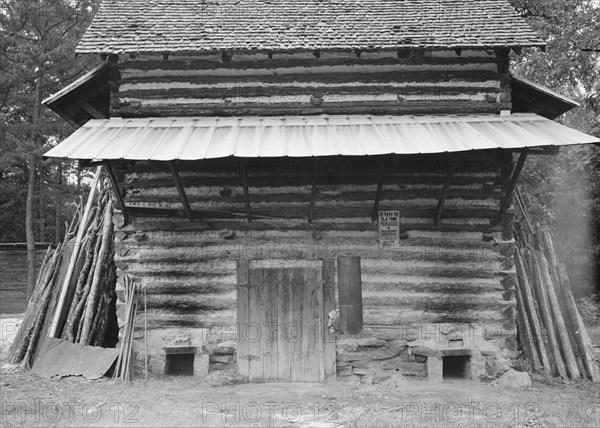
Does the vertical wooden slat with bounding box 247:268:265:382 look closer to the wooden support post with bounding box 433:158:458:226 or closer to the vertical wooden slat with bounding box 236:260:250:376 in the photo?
the vertical wooden slat with bounding box 236:260:250:376

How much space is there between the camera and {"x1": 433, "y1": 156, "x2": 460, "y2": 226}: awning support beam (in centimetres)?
765

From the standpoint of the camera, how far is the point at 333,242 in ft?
27.7

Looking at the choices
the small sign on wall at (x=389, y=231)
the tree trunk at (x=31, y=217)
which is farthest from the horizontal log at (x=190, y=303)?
the tree trunk at (x=31, y=217)

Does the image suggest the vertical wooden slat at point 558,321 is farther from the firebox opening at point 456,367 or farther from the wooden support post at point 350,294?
the wooden support post at point 350,294

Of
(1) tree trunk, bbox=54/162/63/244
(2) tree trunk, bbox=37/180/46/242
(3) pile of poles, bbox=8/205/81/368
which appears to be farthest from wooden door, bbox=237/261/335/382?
(2) tree trunk, bbox=37/180/46/242

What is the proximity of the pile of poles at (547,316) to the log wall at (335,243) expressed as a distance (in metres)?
0.93

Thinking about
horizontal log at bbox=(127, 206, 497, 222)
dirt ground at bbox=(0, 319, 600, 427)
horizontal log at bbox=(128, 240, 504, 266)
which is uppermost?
horizontal log at bbox=(127, 206, 497, 222)

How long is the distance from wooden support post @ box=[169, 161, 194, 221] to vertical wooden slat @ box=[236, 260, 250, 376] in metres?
1.12

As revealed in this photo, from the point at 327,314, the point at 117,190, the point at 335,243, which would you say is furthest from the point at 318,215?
the point at 117,190

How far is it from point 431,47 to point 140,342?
255 inches

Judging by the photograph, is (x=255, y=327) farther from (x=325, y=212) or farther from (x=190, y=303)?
(x=325, y=212)

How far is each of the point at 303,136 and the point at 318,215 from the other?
57.7 inches

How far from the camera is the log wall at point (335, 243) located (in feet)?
27.4

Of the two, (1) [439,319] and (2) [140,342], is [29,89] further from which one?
(1) [439,319]
